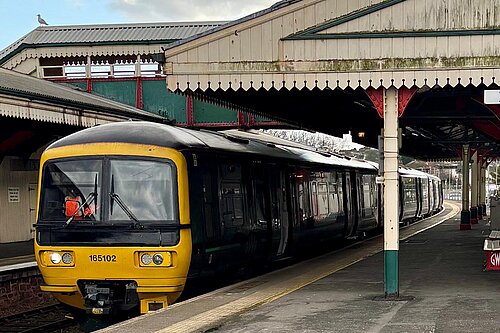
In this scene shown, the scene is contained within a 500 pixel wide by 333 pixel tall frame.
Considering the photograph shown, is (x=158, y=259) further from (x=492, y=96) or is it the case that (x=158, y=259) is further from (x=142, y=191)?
(x=492, y=96)

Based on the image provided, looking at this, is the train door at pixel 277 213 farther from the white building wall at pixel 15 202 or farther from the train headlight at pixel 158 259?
the white building wall at pixel 15 202

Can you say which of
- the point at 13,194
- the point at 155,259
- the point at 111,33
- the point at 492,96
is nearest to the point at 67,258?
the point at 155,259

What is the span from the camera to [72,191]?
1050 cm

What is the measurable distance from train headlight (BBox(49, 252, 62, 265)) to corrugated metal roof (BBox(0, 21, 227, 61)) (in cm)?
1618

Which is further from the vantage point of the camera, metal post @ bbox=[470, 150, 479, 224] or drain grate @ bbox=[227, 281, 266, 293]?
metal post @ bbox=[470, 150, 479, 224]

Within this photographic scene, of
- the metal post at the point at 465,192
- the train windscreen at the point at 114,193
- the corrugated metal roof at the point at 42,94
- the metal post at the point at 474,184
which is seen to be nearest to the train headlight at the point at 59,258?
the train windscreen at the point at 114,193

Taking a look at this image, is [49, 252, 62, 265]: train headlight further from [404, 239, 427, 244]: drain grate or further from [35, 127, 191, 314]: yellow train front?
[404, 239, 427, 244]: drain grate

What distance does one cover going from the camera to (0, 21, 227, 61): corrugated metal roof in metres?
26.2

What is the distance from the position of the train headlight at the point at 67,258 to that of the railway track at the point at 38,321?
7.14ft

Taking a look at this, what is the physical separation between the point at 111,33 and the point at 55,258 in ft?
57.8

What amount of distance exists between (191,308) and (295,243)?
5.81 meters

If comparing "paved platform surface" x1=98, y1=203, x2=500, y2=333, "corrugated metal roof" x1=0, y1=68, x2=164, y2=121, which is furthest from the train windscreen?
"corrugated metal roof" x1=0, y1=68, x2=164, y2=121

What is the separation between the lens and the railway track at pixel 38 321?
1263 centimetres

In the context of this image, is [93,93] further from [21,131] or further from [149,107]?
[21,131]
